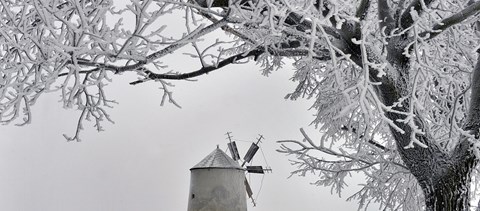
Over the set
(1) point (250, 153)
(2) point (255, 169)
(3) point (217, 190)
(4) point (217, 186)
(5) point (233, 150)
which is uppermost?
(5) point (233, 150)

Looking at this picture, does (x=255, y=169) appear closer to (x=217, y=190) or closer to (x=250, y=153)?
(x=250, y=153)

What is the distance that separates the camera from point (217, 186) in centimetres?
1360

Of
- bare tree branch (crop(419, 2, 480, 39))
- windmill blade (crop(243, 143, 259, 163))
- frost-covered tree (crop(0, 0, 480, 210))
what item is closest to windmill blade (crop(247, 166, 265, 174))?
windmill blade (crop(243, 143, 259, 163))

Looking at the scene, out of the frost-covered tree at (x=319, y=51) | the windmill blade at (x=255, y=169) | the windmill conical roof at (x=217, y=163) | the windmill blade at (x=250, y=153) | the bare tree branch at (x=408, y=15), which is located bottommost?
the frost-covered tree at (x=319, y=51)

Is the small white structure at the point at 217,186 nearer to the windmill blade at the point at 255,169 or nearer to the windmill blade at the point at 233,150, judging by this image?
the windmill blade at the point at 255,169

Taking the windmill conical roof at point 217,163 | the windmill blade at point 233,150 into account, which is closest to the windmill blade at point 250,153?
the windmill blade at point 233,150

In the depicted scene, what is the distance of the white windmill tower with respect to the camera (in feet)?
43.3

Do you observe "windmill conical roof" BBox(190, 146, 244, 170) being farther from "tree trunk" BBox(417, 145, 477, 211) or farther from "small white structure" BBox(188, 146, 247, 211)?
"tree trunk" BBox(417, 145, 477, 211)

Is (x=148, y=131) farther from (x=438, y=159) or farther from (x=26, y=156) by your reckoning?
(x=438, y=159)

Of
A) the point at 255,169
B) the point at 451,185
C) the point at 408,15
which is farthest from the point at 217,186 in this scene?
the point at 408,15

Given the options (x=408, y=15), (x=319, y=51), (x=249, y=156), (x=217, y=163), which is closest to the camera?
(x=408, y=15)

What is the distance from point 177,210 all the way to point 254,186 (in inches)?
135

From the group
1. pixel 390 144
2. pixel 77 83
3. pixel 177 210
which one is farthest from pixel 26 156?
pixel 77 83

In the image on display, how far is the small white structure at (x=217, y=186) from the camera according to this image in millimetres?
13188
